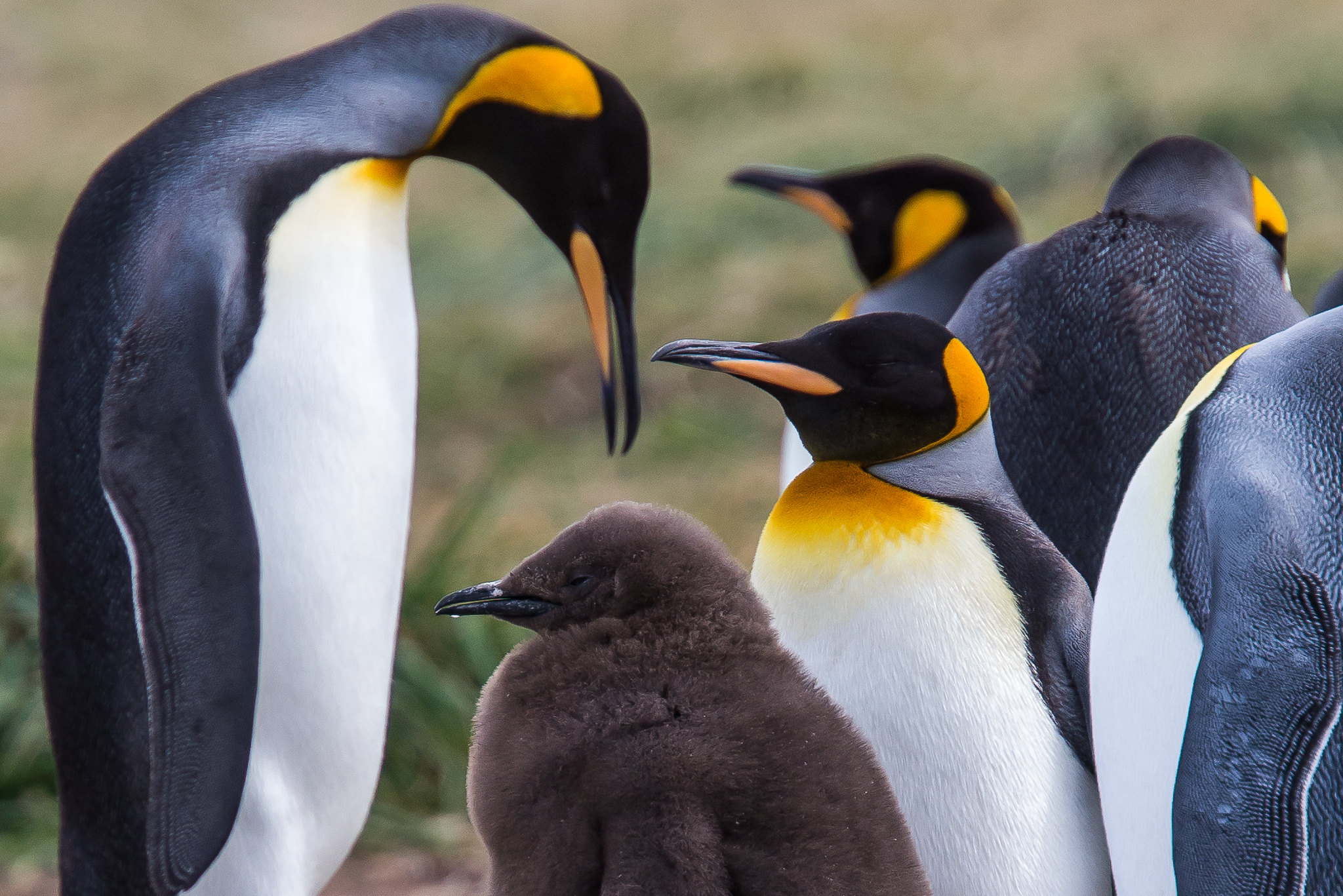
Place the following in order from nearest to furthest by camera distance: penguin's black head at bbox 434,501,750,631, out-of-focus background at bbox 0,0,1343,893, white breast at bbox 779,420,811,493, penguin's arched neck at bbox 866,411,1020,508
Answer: penguin's black head at bbox 434,501,750,631, penguin's arched neck at bbox 866,411,1020,508, white breast at bbox 779,420,811,493, out-of-focus background at bbox 0,0,1343,893

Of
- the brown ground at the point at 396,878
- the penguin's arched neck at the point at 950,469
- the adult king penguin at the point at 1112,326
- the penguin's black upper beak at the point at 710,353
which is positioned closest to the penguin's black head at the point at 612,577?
the penguin's black upper beak at the point at 710,353

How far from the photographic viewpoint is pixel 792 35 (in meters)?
10.4

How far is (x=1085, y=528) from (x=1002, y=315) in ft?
0.80

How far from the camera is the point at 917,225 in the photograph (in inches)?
104

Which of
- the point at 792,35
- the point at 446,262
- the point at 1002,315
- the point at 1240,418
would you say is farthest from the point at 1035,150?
the point at 1240,418

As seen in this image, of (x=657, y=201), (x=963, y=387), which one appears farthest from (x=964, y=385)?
(x=657, y=201)

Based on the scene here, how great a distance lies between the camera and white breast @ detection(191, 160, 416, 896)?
1562mm

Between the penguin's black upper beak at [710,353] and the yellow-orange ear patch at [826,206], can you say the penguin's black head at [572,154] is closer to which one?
the penguin's black upper beak at [710,353]

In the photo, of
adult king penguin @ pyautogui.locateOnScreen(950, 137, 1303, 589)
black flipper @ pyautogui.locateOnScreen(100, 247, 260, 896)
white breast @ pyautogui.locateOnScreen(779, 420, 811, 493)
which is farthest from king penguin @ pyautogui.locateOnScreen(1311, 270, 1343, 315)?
black flipper @ pyautogui.locateOnScreen(100, 247, 260, 896)

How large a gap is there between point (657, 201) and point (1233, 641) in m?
6.51

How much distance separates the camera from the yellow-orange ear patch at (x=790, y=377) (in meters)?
1.33

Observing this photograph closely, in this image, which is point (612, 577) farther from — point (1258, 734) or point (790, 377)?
point (1258, 734)

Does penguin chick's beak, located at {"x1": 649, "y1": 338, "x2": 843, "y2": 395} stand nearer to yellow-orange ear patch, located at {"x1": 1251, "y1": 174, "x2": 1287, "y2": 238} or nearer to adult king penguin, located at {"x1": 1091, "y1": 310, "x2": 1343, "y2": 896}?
adult king penguin, located at {"x1": 1091, "y1": 310, "x2": 1343, "y2": 896}

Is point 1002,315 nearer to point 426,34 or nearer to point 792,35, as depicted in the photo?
point 426,34
